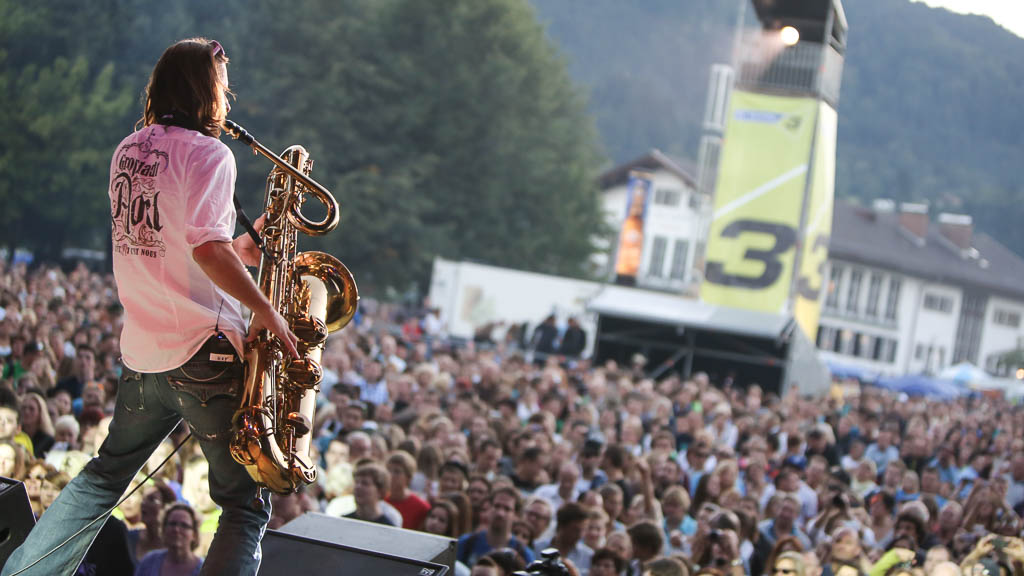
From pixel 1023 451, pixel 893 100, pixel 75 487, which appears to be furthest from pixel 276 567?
pixel 893 100

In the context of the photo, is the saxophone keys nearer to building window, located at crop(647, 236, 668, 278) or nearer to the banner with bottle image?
the banner with bottle image

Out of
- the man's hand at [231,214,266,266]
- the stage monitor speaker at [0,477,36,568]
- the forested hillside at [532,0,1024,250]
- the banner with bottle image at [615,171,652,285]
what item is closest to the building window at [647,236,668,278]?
the forested hillside at [532,0,1024,250]

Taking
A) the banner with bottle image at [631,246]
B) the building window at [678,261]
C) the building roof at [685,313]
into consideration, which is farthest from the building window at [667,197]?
the building roof at [685,313]

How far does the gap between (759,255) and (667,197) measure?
1048 inches

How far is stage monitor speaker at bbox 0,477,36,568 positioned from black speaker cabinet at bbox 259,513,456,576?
2.02ft

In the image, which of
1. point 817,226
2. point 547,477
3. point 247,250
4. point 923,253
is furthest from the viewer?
point 923,253

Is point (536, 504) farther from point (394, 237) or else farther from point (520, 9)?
point (520, 9)

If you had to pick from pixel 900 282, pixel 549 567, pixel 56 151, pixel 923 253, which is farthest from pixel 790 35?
pixel 923 253

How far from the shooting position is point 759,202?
18.8 m

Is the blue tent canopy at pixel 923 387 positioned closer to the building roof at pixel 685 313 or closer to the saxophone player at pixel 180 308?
the building roof at pixel 685 313

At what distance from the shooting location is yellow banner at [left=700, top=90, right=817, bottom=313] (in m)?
18.5

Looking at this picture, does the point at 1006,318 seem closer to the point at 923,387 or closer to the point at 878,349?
the point at 878,349

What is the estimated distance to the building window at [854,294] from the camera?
141 ft

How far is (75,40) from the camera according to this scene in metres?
13.1
